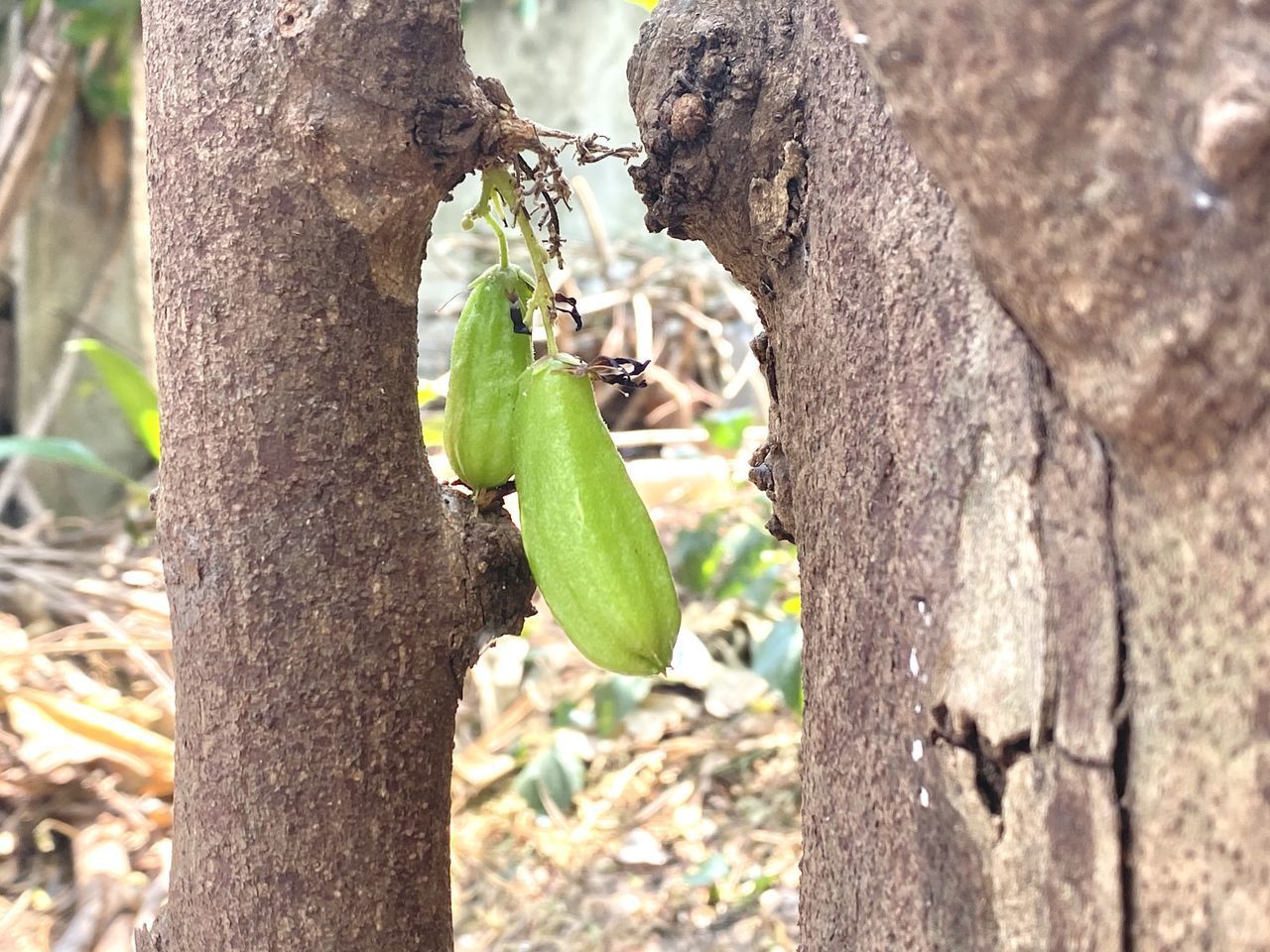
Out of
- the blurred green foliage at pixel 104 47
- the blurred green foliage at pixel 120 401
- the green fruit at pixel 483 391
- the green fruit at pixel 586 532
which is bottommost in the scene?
the green fruit at pixel 586 532

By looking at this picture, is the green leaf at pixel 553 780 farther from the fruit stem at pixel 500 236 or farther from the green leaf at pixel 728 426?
the fruit stem at pixel 500 236

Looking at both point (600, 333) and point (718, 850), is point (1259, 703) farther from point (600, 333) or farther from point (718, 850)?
point (600, 333)

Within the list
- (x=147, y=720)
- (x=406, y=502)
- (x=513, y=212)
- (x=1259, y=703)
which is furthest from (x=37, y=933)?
(x=1259, y=703)

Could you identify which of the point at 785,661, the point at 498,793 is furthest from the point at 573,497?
the point at 498,793

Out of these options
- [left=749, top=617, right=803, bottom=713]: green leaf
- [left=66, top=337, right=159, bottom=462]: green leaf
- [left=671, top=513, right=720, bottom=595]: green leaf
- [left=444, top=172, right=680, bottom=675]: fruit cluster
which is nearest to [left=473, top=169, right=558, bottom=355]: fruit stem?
[left=444, top=172, right=680, bottom=675]: fruit cluster

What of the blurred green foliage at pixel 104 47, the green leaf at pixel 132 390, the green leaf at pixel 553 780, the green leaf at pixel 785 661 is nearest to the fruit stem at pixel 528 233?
the green leaf at pixel 785 661

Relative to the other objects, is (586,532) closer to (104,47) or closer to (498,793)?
(498,793)
